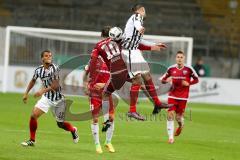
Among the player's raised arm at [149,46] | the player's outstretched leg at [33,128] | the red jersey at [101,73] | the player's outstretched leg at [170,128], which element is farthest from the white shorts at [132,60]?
the player's outstretched leg at [33,128]

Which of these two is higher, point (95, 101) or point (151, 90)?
point (151, 90)

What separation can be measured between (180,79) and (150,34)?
1869 cm

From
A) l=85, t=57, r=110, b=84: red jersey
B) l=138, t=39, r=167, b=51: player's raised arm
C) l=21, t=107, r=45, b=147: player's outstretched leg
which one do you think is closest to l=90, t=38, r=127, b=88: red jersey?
l=85, t=57, r=110, b=84: red jersey

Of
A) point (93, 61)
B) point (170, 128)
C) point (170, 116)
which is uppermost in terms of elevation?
point (93, 61)

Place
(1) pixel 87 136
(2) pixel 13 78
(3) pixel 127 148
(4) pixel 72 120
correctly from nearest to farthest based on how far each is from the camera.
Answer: (3) pixel 127 148 → (1) pixel 87 136 → (4) pixel 72 120 → (2) pixel 13 78

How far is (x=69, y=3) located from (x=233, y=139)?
21874mm

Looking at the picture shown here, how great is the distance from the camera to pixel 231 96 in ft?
100

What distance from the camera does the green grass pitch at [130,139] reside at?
12.0m

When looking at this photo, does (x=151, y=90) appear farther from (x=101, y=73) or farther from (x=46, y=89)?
(x=46, y=89)

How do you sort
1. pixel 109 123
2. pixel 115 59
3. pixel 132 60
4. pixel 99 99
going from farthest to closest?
1. pixel 132 60
2. pixel 115 59
3. pixel 109 123
4. pixel 99 99

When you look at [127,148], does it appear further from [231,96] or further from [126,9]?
[126,9]

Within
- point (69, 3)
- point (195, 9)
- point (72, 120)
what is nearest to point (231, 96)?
point (195, 9)

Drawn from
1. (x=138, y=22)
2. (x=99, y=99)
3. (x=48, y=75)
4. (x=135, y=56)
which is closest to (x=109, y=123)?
(x=99, y=99)

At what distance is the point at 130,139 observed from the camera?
1500cm
